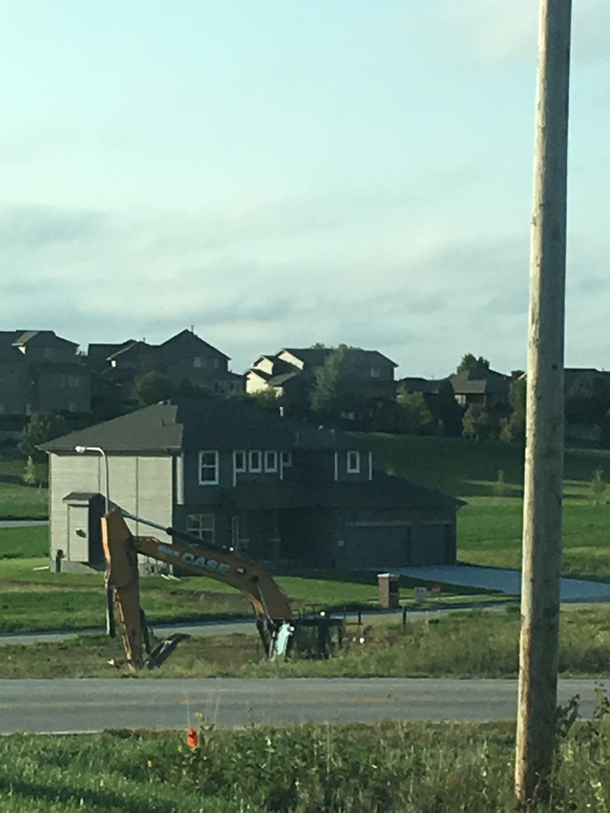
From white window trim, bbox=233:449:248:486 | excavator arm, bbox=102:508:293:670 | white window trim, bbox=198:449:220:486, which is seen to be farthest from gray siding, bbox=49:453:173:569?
excavator arm, bbox=102:508:293:670

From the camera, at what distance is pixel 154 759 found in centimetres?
1398

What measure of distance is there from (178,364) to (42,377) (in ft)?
58.6

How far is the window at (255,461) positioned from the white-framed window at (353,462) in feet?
14.4

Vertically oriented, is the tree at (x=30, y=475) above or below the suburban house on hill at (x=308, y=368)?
below

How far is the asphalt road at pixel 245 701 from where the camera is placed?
19.9 meters

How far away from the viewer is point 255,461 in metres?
62.3

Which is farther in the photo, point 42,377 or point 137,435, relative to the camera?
point 42,377

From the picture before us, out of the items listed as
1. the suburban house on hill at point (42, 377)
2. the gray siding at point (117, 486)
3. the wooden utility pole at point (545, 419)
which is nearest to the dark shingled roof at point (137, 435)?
the gray siding at point (117, 486)

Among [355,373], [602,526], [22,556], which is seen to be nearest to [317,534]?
[22,556]

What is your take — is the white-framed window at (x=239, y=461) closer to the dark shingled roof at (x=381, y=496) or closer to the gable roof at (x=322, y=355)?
the dark shingled roof at (x=381, y=496)

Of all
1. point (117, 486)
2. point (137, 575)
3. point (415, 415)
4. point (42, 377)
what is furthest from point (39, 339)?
point (137, 575)

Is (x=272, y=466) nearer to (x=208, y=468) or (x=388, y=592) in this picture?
(x=208, y=468)

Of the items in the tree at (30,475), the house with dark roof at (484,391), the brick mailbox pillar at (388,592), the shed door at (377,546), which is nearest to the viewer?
the brick mailbox pillar at (388,592)

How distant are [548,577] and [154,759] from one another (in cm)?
458
